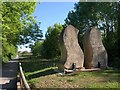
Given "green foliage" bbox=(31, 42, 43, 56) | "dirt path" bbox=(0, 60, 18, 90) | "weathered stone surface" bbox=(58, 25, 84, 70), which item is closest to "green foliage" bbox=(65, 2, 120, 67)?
"dirt path" bbox=(0, 60, 18, 90)

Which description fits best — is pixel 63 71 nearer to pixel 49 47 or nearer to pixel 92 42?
pixel 92 42

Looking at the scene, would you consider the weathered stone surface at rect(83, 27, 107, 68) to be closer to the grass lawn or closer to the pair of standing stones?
the pair of standing stones

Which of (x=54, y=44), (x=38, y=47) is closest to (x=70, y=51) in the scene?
(x=54, y=44)

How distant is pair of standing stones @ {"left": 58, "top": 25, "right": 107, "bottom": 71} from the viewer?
18.3 metres

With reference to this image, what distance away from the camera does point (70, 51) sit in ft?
60.3

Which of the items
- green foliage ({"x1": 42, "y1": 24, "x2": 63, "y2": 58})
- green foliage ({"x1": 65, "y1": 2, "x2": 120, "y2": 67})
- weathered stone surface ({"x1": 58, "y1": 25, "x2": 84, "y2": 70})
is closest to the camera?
weathered stone surface ({"x1": 58, "y1": 25, "x2": 84, "y2": 70})

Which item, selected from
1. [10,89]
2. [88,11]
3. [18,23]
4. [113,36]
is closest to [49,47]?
[88,11]

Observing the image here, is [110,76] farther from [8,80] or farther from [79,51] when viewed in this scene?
[8,80]

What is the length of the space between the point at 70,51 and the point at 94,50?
1.88m

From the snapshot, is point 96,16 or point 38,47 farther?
point 38,47

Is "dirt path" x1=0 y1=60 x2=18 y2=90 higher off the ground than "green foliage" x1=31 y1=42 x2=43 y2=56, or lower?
lower

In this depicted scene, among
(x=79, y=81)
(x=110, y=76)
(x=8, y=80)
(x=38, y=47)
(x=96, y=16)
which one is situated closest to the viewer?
(x=79, y=81)

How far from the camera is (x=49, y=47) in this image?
5278 centimetres

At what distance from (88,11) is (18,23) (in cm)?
2027
